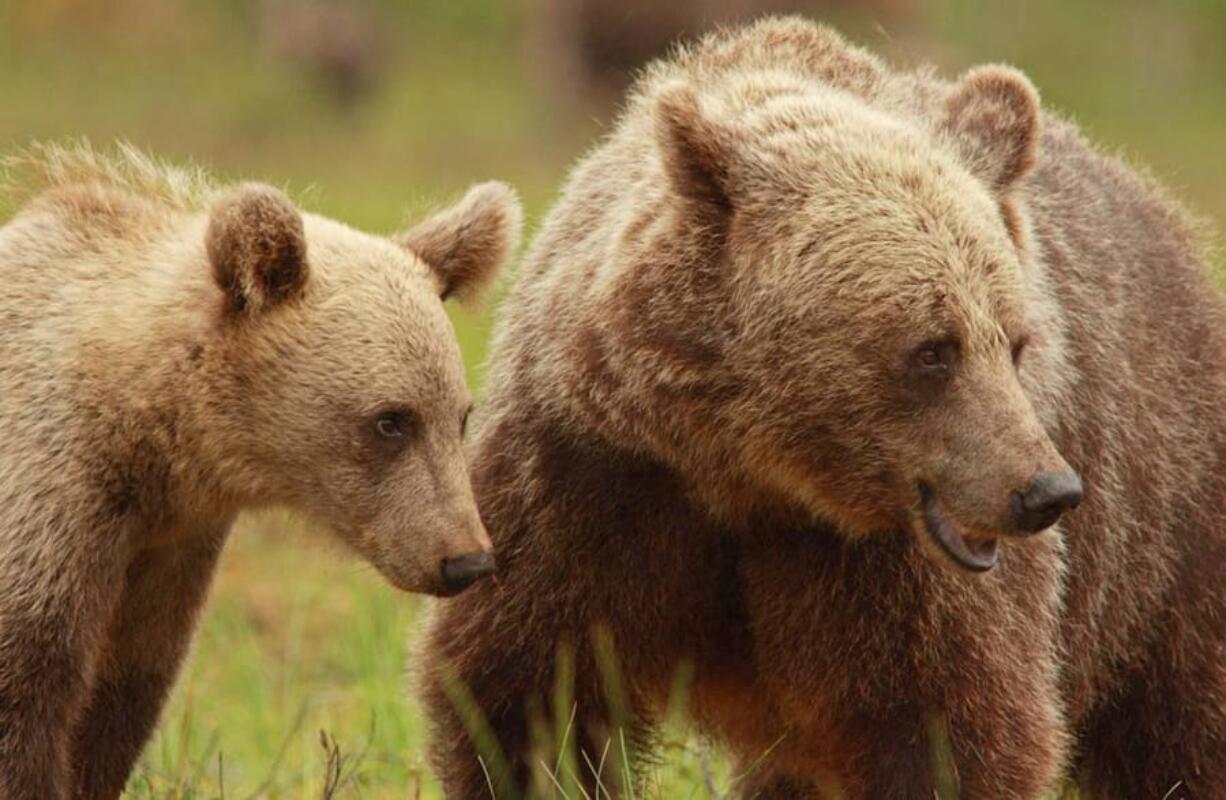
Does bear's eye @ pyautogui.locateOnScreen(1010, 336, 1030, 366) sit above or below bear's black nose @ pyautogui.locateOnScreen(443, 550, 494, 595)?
above

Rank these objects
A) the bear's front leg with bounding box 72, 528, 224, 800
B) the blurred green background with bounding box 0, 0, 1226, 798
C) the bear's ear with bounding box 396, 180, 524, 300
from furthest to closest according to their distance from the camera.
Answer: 1. the blurred green background with bounding box 0, 0, 1226, 798
2. the bear's ear with bounding box 396, 180, 524, 300
3. the bear's front leg with bounding box 72, 528, 224, 800

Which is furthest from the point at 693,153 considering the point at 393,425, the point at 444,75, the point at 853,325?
the point at 444,75

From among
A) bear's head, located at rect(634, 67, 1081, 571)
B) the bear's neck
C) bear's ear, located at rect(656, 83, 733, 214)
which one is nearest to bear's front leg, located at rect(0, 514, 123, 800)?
the bear's neck

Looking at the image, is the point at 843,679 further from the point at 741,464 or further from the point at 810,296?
the point at 810,296

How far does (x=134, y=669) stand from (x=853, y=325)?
1.86 m

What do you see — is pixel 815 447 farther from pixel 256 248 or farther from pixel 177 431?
pixel 177 431

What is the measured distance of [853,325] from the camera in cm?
498

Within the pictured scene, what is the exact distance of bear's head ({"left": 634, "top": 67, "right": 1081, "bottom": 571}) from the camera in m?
4.92

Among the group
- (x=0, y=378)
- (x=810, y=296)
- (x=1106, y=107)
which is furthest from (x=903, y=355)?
(x=1106, y=107)

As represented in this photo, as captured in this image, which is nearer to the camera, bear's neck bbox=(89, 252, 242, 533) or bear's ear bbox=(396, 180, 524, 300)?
bear's neck bbox=(89, 252, 242, 533)

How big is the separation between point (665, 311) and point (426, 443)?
0.61 metres

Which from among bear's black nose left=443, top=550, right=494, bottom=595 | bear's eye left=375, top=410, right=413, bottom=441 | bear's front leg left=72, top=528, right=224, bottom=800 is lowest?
bear's front leg left=72, top=528, right=224, bottom=800

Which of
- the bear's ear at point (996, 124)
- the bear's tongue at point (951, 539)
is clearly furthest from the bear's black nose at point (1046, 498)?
the bear's ear at point (996, 124)

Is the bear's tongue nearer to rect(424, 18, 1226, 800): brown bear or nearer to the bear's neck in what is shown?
rect(424, 18, 1226, 800): brown bear
